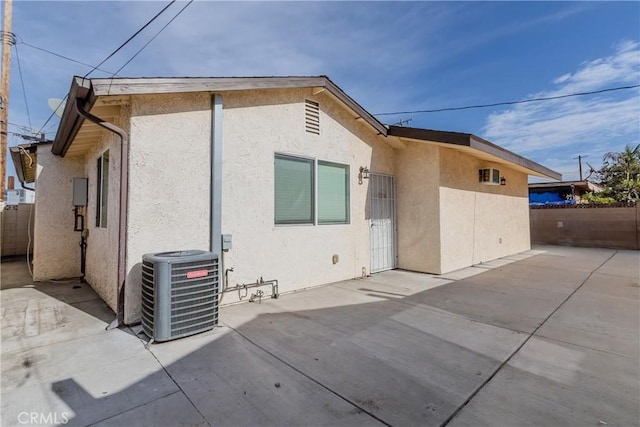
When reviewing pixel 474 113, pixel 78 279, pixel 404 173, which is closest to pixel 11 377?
pixel 78 279

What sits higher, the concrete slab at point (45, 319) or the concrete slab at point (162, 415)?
the concrete slab at point (45, 319)

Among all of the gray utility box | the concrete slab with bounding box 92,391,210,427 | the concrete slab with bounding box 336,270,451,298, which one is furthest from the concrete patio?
the concrete slab with bounding box 336,270,451,298

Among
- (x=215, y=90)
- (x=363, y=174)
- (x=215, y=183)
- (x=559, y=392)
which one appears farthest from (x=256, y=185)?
(x=559, y=392)

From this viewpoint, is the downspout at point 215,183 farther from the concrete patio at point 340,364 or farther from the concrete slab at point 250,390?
the concrete slab at point 250,390

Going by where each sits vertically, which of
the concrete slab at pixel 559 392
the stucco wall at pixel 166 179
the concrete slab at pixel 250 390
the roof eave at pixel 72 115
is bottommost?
the concrete slab at pixel 559 392

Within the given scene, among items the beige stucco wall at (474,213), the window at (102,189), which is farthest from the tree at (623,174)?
the window at (102,189)

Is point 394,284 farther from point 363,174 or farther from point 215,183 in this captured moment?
point 215,183

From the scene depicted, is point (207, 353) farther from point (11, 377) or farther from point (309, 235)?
point (309, 235)

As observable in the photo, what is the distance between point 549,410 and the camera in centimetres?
218

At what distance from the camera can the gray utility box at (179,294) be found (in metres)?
3.31

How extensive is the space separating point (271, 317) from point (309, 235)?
6.60 ft

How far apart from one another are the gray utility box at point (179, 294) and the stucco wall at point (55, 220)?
17.5 feet

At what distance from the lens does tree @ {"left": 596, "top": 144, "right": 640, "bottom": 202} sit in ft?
55.8

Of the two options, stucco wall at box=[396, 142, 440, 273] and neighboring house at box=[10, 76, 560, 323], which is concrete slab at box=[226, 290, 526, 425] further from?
stucco wall at box=[396, 142, 440, 273]
